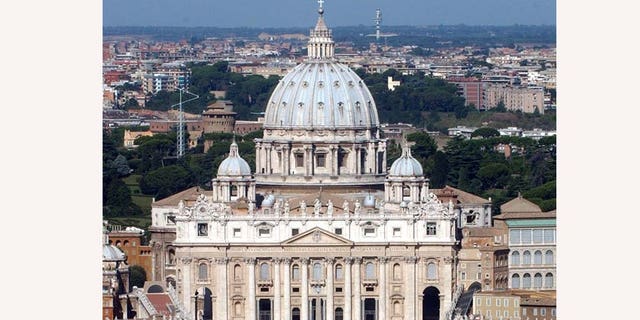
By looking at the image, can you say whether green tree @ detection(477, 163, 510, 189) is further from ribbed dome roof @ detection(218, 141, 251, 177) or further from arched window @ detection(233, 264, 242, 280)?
arched window @ detection(233, 264, 242, 280)

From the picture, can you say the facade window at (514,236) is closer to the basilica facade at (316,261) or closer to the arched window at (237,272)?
the basilica facade at (316,261)

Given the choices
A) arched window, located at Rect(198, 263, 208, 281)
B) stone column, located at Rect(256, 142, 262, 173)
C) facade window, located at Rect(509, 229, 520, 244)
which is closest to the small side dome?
facade window, located at Rect(509, 229, 520, 244)

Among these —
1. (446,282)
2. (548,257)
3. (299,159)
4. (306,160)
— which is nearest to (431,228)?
(446,282)

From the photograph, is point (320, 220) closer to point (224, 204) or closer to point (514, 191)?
point (224, 204)

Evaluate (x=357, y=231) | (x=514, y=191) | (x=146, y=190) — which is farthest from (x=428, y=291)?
(x=146, y=190)

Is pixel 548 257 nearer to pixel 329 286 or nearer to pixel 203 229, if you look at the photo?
pixel 329 286

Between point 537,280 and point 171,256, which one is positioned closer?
point 537,280

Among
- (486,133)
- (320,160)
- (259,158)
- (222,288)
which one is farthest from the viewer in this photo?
(486,133)
